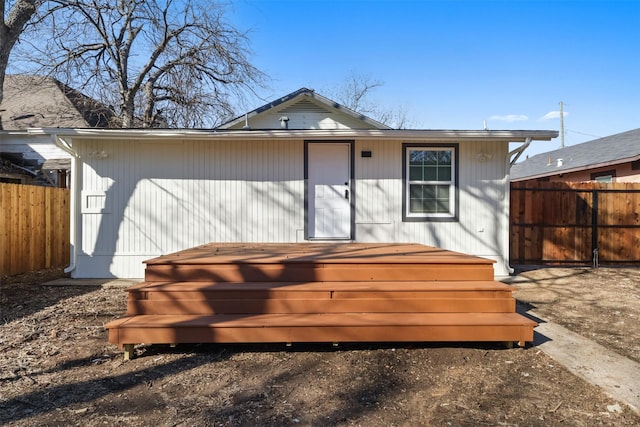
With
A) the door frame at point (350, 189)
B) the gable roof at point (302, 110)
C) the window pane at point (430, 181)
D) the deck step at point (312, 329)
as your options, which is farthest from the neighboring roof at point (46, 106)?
the deck step at point (312, 329)

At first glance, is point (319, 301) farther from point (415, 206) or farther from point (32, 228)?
point (32, 228)

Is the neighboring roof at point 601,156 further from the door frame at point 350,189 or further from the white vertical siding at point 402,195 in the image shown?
the door frame at point 350,189

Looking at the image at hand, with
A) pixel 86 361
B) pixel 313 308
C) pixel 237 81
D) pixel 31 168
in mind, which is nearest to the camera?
pixel 86 361

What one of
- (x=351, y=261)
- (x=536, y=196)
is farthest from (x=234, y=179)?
(x=536, y=196)

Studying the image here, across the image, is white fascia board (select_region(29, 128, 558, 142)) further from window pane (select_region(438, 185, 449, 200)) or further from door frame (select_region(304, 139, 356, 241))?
window pane (select_region(438, 185, 449, 200))

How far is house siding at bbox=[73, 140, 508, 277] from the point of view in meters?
6.95

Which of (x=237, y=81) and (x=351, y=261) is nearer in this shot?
(x=351, y=261)

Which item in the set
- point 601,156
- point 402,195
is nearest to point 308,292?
point 402,195

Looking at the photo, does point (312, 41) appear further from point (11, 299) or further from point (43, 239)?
point (11, 299)

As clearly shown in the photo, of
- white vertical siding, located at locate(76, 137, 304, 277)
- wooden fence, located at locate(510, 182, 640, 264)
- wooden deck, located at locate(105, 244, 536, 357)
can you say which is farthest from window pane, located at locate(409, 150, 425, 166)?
wooden deck, located at locate(105, 244, 536, 357)

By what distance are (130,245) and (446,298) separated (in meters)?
5.75

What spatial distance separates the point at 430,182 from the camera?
23.2 ft

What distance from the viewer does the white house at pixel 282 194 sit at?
6.90 meters

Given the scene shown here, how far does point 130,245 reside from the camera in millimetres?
6926
